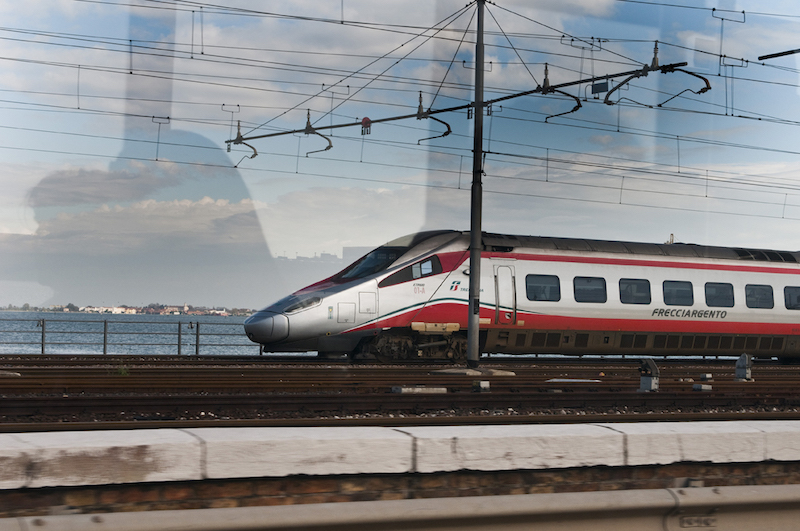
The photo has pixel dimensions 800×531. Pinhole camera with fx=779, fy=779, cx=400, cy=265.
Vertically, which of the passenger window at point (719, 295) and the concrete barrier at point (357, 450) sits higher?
the concrete barrier at point (357, 450)

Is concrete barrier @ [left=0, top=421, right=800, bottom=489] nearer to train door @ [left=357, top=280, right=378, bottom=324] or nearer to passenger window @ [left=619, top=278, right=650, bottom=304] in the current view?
train door @ [left=357, top=280, right=378, bottom=324]

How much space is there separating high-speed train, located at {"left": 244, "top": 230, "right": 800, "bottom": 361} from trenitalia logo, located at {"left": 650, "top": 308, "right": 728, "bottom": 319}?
0.11 ft

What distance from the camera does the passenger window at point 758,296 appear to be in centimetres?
2225

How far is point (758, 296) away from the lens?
22.4m

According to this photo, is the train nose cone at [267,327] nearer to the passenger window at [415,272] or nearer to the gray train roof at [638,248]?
the passenger window at [415,272]

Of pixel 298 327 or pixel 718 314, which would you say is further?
pixel 718 314

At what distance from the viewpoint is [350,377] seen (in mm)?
12766

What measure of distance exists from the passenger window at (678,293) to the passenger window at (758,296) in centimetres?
206

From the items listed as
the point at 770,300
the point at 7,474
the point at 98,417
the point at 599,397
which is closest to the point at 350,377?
the point at 599,397

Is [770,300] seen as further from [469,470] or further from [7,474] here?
[7,474]

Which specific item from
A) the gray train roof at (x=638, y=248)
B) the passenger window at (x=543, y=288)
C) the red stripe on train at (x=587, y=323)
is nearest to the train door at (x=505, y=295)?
the red stripe on train at (x=587, y=323)

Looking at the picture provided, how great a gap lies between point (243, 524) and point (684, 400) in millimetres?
9145

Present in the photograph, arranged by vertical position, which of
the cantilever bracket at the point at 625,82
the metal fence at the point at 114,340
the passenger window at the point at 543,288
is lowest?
the metal fence at the point at 114,340

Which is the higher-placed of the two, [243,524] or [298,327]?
[243,524]
